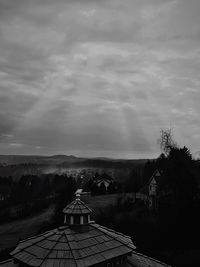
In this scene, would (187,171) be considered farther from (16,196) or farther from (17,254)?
(16,196)

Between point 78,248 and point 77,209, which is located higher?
point 77,209

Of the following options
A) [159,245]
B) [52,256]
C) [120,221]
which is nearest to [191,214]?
[159,245]

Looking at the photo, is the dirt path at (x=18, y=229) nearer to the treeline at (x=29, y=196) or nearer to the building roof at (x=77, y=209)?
the treeline at (x=29, y=196)

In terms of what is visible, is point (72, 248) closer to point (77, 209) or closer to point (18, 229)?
point (77, 209)

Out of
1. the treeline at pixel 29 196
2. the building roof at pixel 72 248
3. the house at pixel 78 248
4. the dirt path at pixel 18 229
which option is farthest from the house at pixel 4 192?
the building roof at pixel 72 248

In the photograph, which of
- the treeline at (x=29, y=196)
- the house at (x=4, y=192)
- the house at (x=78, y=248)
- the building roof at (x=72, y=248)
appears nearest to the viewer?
the building roof at (x=72, y=248)

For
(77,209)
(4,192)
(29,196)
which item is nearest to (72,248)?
(77,209)

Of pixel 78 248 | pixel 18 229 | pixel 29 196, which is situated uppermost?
pixel 78 248
